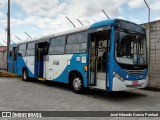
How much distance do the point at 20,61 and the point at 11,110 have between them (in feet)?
31.0

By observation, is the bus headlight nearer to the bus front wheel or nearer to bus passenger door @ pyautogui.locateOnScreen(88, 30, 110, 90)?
bus passenger door @ pyautogui.locateOnScreen(88, 30, 110, 90)

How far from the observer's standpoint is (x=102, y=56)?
903cm

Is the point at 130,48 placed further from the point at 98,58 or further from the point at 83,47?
the point at 83,47

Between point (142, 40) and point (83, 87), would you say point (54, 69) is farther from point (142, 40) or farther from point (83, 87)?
point (142, 40)

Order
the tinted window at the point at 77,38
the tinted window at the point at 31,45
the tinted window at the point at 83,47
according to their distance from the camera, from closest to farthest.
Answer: the tinted window at the point at 83,47, the tinted window at the point at 77,38, the tinted window at the point at 31,45

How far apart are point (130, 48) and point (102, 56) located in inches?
45.5

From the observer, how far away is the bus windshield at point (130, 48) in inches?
326

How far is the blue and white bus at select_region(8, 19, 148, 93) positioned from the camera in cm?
826

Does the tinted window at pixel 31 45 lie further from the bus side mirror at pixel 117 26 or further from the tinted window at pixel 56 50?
the bus side mirror at pixel 117 26

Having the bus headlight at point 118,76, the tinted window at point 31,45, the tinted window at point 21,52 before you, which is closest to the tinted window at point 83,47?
the bus headlight at point 118,76

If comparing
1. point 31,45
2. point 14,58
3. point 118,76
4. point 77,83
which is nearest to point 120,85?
point 118,76

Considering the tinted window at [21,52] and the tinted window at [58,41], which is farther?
the tinted window at [21,52]

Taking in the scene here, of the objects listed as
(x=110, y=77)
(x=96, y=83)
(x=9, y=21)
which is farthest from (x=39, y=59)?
(x=9, y=21)

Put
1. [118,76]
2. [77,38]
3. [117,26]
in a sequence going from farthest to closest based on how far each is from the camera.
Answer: [77,38], [117,26], [118,76]
